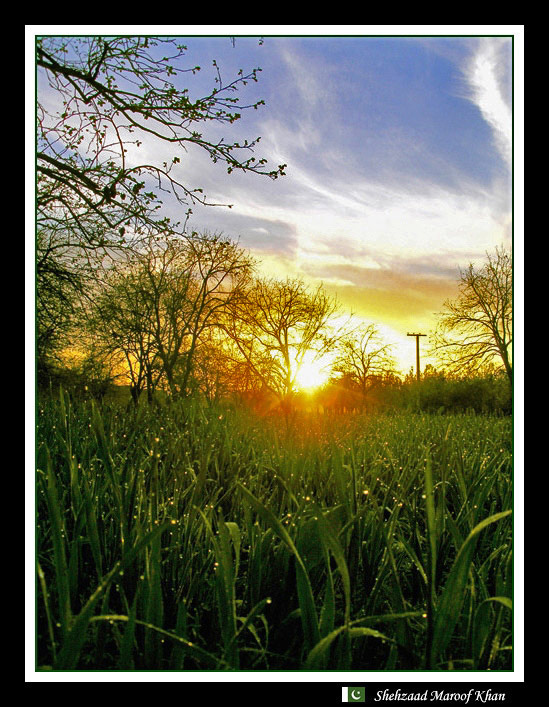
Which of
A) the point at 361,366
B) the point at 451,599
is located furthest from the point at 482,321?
the point at 361,366

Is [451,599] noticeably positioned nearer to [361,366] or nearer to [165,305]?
[165,305]

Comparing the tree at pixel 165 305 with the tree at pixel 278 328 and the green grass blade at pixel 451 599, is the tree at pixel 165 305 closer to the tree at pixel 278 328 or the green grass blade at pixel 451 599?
the tree at pixel 278 328

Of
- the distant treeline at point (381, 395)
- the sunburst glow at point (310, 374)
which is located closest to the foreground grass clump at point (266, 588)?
the distant treeline at point (381, 395)

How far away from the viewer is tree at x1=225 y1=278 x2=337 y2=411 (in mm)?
4371

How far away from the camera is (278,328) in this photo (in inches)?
209

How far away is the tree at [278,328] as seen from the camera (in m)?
4.37

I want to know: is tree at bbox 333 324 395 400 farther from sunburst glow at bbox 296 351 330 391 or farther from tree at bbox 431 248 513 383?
tree at bbox 431 248 513 383
